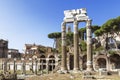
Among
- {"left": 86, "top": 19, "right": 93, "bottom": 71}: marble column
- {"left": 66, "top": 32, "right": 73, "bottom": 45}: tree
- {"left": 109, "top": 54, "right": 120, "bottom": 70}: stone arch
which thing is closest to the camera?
{"left": 86, "top": 19, "right": 93, "bottom": 71}: marble column

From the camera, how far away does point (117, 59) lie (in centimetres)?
5581

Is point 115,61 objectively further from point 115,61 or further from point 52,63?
point 52,63

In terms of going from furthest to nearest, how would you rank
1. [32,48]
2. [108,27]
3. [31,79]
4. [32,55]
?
[32,48] → [32,55] → [108,27] → [31,79]

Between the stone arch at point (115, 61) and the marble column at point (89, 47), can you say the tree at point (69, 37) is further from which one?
the marble column at point (89, 47)

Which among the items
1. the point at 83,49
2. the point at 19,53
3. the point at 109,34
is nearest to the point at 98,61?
the point at 83,49

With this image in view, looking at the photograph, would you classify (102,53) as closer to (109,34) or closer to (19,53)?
(109,34)

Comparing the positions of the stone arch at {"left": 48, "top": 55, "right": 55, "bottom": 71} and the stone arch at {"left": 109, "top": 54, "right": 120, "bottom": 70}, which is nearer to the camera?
the stone arch at {"left": 109, "top": 54, "right": 120, "bottom": 70}

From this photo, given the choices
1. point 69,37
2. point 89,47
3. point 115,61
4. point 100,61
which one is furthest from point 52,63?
point 89,47

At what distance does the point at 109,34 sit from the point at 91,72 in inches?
1260

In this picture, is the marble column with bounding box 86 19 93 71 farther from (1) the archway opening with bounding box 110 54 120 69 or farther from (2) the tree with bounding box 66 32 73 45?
(2) the tree with bounding box 66 32 73 45

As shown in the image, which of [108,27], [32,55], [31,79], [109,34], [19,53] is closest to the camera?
[31,79]

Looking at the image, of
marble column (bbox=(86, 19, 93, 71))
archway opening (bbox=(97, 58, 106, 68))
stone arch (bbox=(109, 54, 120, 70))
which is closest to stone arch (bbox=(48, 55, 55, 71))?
archway opening (bbox=(97, 58, 106, 68))

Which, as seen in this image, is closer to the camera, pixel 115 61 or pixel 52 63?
pixel 115 61

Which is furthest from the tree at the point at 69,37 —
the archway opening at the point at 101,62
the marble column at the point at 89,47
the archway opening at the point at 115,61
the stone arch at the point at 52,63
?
the marble column at the point at 89,47
